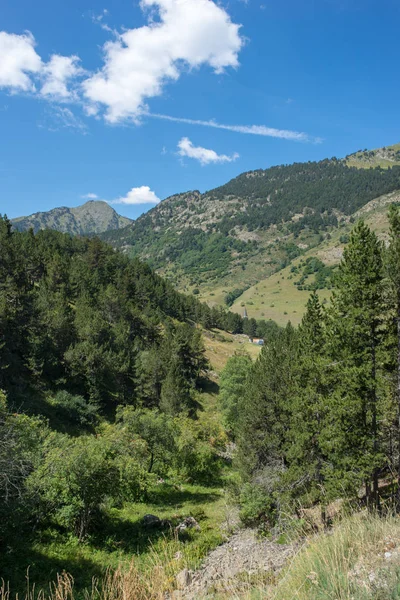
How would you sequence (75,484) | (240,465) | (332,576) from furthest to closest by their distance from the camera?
(240,465), (75,484), (332,576)

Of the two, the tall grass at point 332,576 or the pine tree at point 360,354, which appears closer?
the tall grass at point 332,576

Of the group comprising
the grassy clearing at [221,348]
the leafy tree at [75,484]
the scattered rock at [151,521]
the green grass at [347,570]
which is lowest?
the scattered rock at [151,521]

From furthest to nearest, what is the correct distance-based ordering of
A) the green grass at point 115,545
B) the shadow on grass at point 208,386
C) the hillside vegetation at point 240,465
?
the shadow on grass at point 208,386
the green grass at point 115,545
the hillside vegetation at point 240,465

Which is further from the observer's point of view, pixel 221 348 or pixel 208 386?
pixel 221 348

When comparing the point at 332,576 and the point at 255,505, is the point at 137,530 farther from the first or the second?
the point at 332,576

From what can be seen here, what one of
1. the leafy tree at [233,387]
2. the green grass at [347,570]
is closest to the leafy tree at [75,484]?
the green grass at [347,570]

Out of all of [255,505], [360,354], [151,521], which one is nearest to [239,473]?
[255,505]

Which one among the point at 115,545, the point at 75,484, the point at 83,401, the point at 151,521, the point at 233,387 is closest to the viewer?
the point at 75,484

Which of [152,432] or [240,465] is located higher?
[152,432]

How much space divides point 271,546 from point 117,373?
4480 cm

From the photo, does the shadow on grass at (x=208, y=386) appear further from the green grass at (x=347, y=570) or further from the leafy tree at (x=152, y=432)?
the green grass at (x=347, y=570)

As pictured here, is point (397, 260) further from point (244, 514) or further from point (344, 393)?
point (244, 514)

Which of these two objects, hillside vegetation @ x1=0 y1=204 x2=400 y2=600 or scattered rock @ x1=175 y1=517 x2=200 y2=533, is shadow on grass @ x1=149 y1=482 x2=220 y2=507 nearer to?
hillside vegetation @ x1=0 y1=204 x2=400 y2=600

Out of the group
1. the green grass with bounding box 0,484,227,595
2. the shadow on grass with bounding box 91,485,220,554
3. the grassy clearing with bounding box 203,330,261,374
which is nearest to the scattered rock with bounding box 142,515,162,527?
the shadow on grass with bounding box 91,485,220,554
